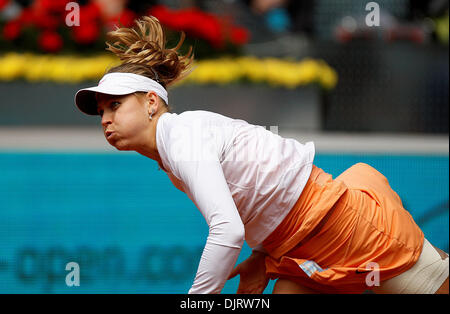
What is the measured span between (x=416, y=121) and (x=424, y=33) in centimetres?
74

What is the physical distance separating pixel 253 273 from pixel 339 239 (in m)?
0.41

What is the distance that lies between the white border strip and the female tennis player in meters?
1.64

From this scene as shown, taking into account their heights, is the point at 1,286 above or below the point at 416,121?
below

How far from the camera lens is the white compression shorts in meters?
1.93

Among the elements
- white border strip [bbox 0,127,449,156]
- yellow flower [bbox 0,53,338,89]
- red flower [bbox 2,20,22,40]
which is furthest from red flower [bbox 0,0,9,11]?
white border strip [bbox 0,127,449,156]

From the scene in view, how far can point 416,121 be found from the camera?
14.1ft

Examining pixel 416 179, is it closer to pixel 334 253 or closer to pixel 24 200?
pixel 334 253

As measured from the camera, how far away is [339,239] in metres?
1.87

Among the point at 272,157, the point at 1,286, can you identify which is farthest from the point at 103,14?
the point at 272,157

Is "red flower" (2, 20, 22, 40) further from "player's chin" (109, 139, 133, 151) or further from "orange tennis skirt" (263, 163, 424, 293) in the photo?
"orange tennis skirt" (263, 163, 424, 293)

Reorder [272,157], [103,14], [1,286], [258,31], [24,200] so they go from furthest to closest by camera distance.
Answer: [258,31] → [103,14] → [24,200] → [1,286] → [272,157]

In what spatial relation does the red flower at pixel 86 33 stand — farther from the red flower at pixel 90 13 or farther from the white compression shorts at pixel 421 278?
the white compression shorts at pixel 421 278

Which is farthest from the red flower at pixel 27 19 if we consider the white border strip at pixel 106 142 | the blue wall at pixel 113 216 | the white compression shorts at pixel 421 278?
the white compression shorts at pixel 421 278

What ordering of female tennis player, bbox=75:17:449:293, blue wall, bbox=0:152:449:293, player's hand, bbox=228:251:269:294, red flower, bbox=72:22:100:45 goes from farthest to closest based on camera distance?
red flower, bbox=72:22:100:45 < blue wall, bbox=0:152:449:293 < player's hand, bbox=228:251:269:294 < female tennis player, bbox=75:17:449:293
